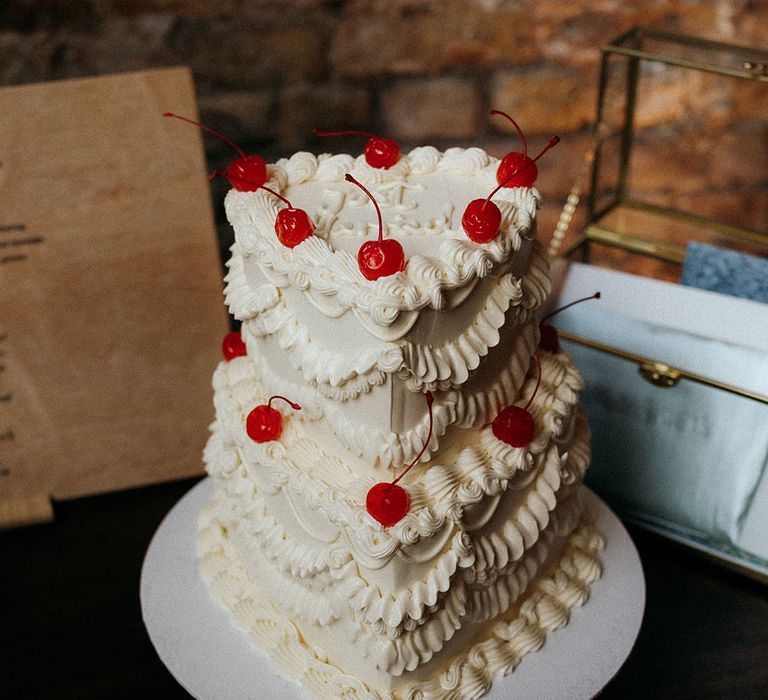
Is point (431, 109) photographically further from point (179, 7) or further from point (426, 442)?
point (426, 442)

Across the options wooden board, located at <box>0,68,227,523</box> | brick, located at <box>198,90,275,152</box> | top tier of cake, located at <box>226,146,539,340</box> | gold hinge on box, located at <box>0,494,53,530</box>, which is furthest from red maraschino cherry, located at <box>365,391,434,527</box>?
brick, located at <box>198,90,275,152</box>

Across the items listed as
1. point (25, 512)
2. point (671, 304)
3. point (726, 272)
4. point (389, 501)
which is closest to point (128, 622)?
point (25, 512)

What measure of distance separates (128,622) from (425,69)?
0.98 m

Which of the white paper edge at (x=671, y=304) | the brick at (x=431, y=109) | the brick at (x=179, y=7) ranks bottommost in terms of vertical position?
the white paper edge at (x=671, y=304)

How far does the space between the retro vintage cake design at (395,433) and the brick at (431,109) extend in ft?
1.99

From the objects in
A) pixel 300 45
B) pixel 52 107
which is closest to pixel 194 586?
pixel 52 107

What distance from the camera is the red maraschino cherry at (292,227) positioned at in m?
0.91

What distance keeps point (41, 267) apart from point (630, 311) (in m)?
0.79

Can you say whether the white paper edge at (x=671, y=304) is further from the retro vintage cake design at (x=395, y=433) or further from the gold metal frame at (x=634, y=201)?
the retro vintage cake design at (x=395, y=433)

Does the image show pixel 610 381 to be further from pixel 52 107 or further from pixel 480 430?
pixel 52 107

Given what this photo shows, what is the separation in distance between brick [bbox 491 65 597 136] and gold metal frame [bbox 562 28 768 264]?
0.13 meters

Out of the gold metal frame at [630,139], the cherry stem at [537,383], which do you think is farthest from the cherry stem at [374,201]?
the gold metal frame at [630,139]

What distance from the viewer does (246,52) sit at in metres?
1.54

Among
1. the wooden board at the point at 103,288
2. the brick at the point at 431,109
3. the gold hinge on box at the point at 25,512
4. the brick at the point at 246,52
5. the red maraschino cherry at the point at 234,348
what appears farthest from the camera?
the brick at the point at 431,109
